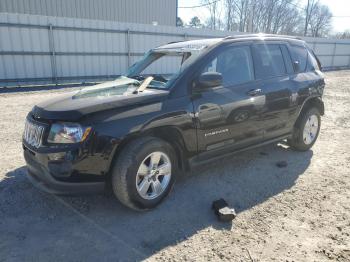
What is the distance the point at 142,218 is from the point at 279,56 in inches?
129

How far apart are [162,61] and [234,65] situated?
133 cm

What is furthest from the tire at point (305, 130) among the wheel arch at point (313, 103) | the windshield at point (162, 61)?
the windshield at point (162, 61)

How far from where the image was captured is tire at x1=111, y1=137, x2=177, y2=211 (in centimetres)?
308

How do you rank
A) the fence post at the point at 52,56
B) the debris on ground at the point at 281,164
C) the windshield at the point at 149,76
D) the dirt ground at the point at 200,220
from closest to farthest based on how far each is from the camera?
the dirt ground at the point at 200,220
the windshield at the point at 149,76
the debris on ground at the point at 281,164
the fence post at the point at 52,56

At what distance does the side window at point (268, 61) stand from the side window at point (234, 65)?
0.51 ft

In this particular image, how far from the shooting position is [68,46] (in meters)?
12.8

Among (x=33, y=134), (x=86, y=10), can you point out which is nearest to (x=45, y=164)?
(x=33, y=134)

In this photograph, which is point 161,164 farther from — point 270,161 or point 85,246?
point 270,161

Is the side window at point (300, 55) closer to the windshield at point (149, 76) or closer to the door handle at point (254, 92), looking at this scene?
the door handle at point (254, 92)

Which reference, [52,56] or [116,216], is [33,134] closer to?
[116,216]

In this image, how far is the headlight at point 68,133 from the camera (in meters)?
2.89

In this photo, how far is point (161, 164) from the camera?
345 cm

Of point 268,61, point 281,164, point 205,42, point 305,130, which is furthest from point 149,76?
point 305,130

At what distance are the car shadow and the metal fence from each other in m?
8.96
